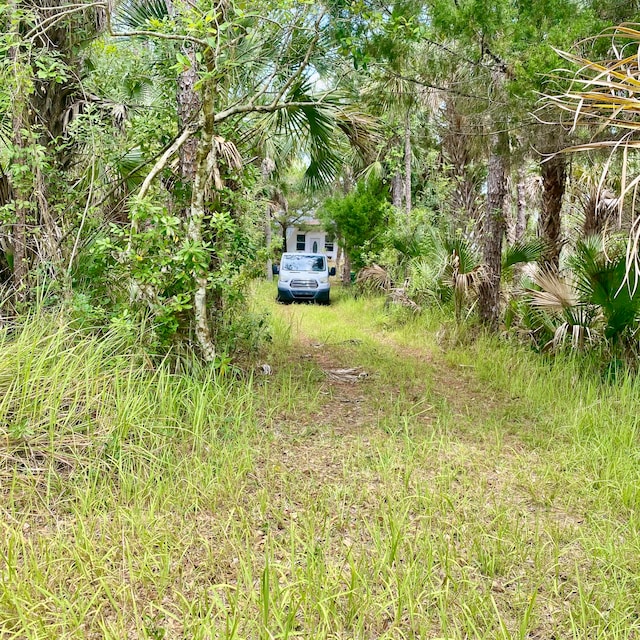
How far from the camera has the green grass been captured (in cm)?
208

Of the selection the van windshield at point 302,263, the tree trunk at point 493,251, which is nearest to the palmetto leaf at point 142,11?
the tree trunk at point 493,251

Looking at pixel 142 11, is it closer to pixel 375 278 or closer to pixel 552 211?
pixel 552 211

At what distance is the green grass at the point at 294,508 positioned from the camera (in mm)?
2076

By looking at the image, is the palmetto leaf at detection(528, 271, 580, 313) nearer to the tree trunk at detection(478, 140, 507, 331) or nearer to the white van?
the tree trunk at detection(478, 140, 507, 331)

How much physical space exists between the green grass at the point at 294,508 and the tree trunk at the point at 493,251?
2.78 metres

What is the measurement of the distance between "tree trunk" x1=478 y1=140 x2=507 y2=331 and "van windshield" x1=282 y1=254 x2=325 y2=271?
766cm

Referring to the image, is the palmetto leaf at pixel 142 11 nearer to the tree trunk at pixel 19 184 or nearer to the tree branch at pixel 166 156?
the tree trunk at pixel 19 184

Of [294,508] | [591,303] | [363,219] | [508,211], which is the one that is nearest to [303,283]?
[363,219]

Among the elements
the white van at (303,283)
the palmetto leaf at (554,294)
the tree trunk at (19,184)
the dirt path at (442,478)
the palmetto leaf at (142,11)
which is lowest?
the dirt path at (442,478)

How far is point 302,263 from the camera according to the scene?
1507 centimetres

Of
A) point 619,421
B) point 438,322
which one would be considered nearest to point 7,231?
point 619,421

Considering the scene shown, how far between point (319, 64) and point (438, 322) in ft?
16.1

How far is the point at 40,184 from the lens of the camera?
4.32m

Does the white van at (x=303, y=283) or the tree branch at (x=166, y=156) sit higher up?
the tree branch at (x=166, y=156)
